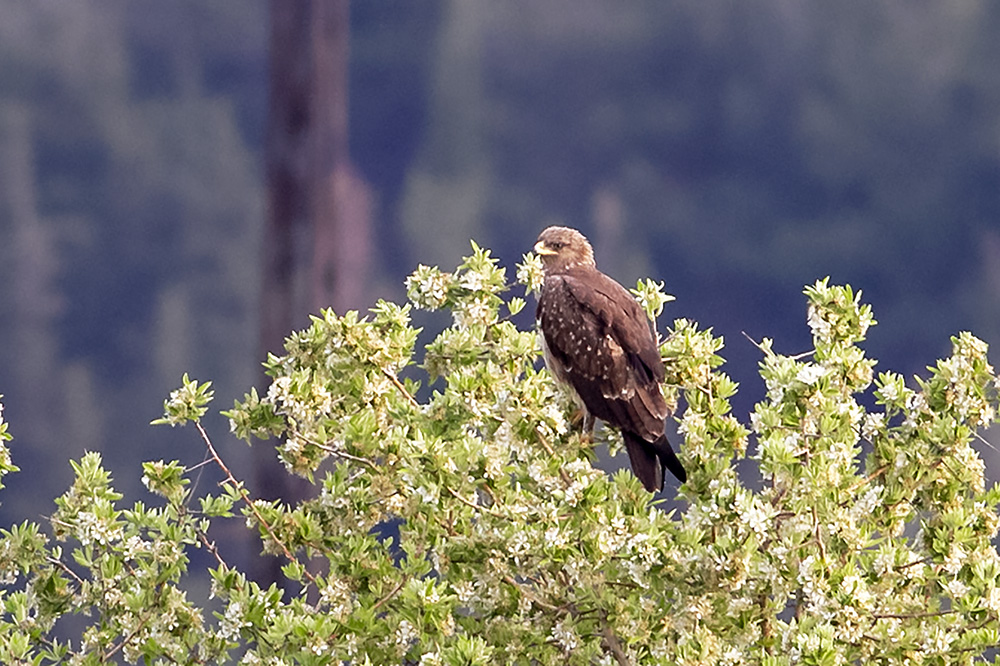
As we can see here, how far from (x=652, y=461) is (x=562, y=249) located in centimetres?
166

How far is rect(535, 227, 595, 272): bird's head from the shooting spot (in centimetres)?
622

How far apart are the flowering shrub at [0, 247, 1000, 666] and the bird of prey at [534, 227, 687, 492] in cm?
19

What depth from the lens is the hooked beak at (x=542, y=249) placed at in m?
6.20

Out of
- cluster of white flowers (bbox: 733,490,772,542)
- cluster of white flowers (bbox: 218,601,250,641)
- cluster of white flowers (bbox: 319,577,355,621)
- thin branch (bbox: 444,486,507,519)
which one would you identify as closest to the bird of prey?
cluster of white flowers (bbox: 733,490,772,542)

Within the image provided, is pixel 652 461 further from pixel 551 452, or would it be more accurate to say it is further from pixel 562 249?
pixel 562 249

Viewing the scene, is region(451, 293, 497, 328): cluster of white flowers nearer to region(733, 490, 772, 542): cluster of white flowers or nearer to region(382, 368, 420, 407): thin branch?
region(382, 368, 420, 407): thin branch

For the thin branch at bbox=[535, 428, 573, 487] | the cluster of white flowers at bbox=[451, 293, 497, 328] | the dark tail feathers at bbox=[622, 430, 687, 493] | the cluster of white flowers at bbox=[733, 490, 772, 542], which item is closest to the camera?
the cluster of white flowers at bbox=[733, 490, 772, 542]

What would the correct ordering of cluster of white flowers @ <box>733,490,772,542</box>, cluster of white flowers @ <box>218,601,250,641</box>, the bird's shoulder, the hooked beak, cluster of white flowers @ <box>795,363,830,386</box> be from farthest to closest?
the hooked beak, the bird's shoulder, cluster of white flowers @ <box>218,601,250,641</box>, cluster of white flowers @ <box>795,363,830,386</box>, cluster of white flowers @ <box>733,490,772,542</box>

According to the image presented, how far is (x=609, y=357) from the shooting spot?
5.37 metres

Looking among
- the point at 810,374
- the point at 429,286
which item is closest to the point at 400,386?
the point at 429,286

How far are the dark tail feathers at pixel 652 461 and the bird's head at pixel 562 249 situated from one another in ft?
4.63

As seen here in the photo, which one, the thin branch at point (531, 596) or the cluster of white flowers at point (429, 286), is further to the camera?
the cluster of white flowers at point (429, 286)

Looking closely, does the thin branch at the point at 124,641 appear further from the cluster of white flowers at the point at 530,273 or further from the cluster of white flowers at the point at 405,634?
the cluster of white flowers at the point at 530,273

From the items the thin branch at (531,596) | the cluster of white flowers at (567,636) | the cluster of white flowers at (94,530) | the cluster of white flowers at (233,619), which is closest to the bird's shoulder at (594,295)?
the thin branch at (531,596)
